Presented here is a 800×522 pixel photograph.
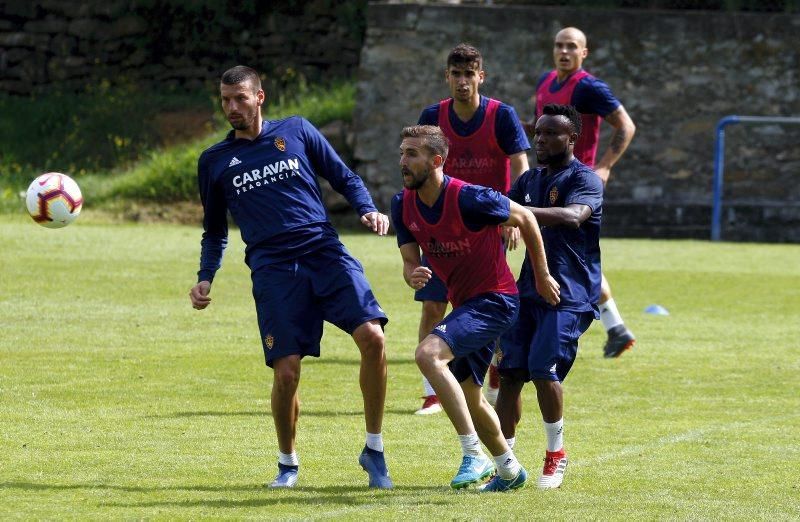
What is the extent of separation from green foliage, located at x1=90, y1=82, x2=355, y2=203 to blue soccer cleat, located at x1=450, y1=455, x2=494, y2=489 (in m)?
17.9

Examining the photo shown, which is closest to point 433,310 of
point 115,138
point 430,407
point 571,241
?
point 430,407

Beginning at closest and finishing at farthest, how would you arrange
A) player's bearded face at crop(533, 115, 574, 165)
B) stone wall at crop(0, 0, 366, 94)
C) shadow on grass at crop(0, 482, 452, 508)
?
shadow on grass at crop(0, 482, 452, 508), player's bearded face at crop(533, 115, 574, 165), stone wall at crop(0, 0, 366, 94)

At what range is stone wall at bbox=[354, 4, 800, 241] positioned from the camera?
24469 mm

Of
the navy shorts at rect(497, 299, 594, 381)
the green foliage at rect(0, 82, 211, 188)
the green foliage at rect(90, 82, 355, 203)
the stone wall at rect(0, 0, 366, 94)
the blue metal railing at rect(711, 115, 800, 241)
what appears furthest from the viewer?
the stone wall at rect(0, 0, 366, 94)

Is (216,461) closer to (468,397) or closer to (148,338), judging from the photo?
(468,397)

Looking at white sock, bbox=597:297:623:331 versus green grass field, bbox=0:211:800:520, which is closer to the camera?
Result: green grass field, bbox=0:211:800:520

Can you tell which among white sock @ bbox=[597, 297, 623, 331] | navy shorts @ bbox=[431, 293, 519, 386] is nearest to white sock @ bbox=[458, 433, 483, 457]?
navy shorts @ bbox=[431, 293, 519, 386]

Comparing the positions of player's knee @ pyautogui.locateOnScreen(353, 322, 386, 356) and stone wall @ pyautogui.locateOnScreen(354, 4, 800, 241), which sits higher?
player's knee @ pyautogui.locateOnScreen(353, 322, 386, 356)

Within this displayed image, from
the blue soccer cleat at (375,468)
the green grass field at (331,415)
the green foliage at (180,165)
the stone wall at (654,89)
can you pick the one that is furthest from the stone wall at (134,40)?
the blue soccer cleat at (375,468)

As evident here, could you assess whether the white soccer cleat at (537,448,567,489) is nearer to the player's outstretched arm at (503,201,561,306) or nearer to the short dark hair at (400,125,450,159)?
the player's outstretched arm at (503,201,561,306)

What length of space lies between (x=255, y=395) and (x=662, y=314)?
5.87 meters

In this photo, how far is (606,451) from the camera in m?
8.60

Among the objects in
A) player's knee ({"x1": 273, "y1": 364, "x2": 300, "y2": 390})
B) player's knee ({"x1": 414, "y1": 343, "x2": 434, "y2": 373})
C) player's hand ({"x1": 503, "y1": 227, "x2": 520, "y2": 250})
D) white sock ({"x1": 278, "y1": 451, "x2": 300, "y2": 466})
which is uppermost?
player's hand ({"x1": 503, "y1": 227, "x2": 520, "y2": 250})

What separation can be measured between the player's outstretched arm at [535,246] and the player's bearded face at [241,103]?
1485 mm
